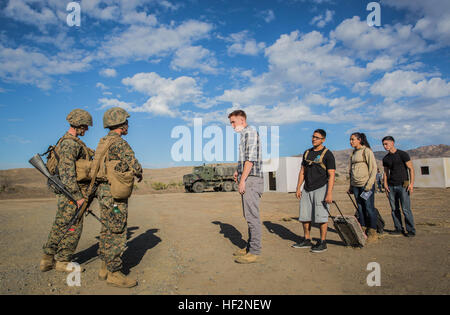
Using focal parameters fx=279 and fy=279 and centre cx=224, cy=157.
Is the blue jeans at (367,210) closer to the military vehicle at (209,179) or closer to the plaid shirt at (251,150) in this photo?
the plaid shirt at (251,150)

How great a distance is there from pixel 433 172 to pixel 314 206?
2339cm

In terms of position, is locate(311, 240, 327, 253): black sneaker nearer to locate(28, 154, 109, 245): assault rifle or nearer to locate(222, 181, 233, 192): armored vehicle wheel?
locate(28, 154, 109, 245): assault rifle

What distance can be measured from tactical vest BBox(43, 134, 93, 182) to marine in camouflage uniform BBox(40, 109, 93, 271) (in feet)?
0.06

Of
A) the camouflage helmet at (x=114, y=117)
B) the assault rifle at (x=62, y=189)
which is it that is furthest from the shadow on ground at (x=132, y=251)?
the camouflage helmet at (x=114, y=117)

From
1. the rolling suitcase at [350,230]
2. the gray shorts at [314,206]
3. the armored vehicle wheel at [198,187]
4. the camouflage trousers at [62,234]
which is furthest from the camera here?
the armored vehicle wheel at [198,187]

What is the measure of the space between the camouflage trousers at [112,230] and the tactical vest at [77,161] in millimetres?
637

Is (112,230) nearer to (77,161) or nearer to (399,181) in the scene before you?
(77,161)

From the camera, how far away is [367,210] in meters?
4.92

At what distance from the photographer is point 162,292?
115 inches

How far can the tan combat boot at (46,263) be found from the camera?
366 centimetres

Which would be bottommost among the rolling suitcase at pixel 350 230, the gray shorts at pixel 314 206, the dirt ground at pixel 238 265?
the dirt ground at pixel 238 265

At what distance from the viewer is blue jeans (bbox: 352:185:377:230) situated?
192 inches

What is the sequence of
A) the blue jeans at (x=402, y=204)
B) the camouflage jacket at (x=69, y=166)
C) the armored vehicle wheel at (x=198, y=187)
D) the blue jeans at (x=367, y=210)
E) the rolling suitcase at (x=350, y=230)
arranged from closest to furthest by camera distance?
the camouflage jacket at (x=69, y=166) → the rolling suitcase at (x=350, y=230) → the blue jeans at (x=367, y=210) → the blue jeans at (x=402, y=204) → the armored vehicle wheel at (x=198, y=187)

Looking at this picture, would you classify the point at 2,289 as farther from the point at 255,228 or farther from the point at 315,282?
the point at 315,282
